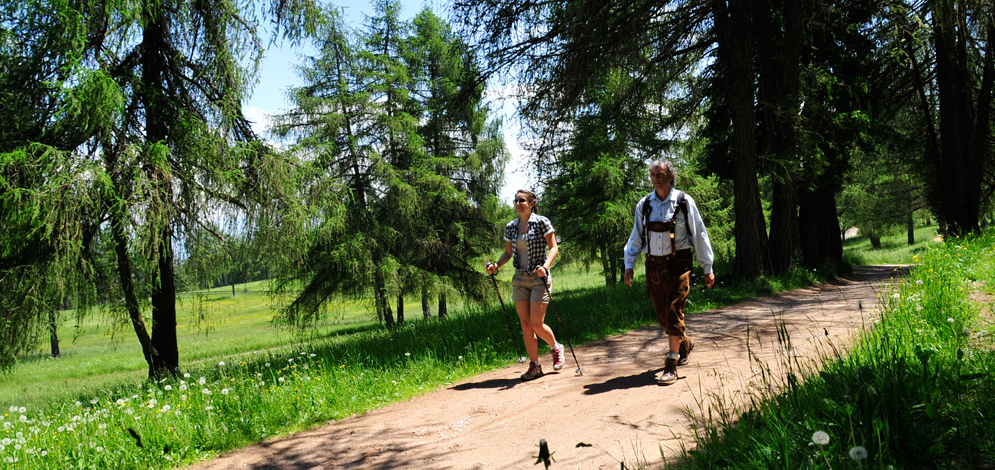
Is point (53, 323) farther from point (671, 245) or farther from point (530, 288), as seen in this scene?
point (671, 245)

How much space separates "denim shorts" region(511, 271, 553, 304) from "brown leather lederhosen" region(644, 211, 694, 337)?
44.4 inches

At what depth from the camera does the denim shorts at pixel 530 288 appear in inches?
258

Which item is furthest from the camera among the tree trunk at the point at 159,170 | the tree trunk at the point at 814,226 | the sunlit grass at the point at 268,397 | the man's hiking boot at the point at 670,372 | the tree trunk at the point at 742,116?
the tree trunk at the point at 814,226

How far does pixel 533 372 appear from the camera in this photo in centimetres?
665

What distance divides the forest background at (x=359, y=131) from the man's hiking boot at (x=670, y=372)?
278 inches

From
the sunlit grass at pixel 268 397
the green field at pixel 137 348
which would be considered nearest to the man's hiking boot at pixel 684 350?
the sunlit grass at pixel 268 397

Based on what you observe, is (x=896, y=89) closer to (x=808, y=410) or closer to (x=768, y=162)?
(x=768, y=162)

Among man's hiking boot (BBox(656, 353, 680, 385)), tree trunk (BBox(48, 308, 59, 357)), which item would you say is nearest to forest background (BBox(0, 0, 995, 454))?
tree trunk (BBox(48, 308, 59, 357))

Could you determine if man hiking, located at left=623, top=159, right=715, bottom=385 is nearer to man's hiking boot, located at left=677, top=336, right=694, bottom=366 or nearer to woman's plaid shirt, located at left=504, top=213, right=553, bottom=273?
man's hiking boot, located at left=677, top=336, right=694, bottom=366

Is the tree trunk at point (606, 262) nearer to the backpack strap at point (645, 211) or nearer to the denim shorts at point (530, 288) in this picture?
the denim shorts at point (530, 288)

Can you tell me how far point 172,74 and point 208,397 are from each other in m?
7.12

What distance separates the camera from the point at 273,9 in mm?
11633

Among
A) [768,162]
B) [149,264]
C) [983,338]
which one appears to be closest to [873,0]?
[768,162]

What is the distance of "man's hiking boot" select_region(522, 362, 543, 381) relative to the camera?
664 cm
